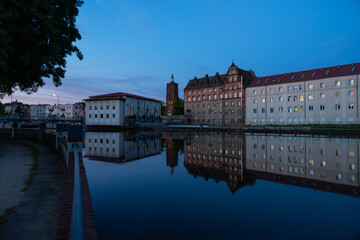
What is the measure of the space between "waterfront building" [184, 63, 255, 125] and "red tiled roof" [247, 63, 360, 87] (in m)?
4.57

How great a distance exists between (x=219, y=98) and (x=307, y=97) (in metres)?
A: 24.8

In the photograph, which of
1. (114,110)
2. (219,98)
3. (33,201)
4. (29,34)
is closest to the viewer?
(33,201)

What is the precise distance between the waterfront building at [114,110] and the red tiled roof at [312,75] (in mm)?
37623

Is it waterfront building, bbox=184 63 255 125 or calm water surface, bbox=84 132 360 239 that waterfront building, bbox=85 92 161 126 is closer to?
waterfront building, bbox=184 63 255 125

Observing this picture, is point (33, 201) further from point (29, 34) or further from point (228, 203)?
point (29, 34)

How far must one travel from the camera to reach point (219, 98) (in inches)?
2623

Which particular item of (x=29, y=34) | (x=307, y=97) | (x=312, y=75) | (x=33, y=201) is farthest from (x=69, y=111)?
(x=33, y=201)

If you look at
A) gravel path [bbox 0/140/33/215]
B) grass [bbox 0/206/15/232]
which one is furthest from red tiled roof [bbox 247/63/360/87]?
grass [bbox 0/206/15/232]

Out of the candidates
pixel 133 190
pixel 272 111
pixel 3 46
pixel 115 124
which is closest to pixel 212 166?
pixel 133 190

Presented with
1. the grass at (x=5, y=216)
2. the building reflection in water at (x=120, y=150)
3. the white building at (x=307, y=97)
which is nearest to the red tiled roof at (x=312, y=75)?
the white building at (x=307, y=97)

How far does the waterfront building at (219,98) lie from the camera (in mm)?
61719

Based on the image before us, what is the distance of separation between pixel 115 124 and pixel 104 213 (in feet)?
207

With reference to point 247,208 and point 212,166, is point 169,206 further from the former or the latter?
point 212,166

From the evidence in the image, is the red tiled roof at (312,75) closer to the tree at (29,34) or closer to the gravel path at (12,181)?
the tree at (29,34)
